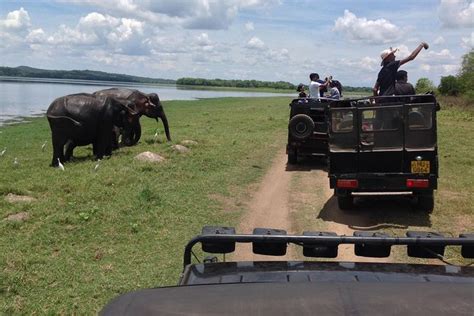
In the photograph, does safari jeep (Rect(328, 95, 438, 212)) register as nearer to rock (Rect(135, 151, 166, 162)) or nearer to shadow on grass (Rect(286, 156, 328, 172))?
shadow on grass (Rect(286, 156, 328, 172))

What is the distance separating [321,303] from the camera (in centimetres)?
188

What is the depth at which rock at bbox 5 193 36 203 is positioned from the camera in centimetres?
941

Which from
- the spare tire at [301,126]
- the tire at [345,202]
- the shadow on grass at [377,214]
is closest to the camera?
the shadow on grass at [377,214]

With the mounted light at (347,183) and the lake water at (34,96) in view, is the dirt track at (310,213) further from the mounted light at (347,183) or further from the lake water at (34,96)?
the lake water at (34,96)

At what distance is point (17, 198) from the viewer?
31.6ft

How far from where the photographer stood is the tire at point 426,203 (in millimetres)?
9027

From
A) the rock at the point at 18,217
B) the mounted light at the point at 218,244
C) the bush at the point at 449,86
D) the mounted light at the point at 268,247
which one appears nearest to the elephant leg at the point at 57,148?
the rock at the point at 18,217

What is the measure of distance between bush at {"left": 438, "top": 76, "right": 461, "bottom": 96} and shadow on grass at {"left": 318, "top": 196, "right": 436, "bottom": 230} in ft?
183

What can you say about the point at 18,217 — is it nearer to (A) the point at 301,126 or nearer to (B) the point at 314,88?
(A) the point at 301,126

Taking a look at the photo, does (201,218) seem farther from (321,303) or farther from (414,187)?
(321,303)

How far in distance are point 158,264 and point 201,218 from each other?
2.31 metres

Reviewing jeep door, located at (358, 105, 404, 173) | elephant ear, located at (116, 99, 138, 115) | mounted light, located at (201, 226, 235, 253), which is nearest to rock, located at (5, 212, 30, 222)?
jeep door, located at (358, 105, 404, 173)

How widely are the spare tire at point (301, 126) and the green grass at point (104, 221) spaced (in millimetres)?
1379

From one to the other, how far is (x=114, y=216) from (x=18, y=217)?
58.1 inches
